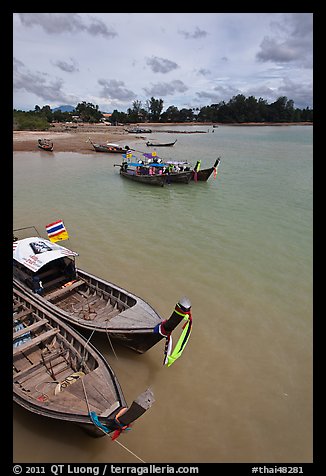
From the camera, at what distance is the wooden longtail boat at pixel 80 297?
7.85m

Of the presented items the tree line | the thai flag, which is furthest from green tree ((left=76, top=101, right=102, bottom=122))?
the thai flag

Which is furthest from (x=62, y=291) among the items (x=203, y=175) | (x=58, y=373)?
(x=203, y=175)

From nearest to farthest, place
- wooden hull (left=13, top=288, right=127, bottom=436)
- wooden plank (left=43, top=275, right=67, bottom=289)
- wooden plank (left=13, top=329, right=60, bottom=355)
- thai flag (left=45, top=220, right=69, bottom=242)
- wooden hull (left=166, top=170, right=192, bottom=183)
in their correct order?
wooden hull (left=13, top=288, right=127, bottom=436), wooden plank (left=13, top=329, right=60, bottom=355), wooden plank (left=43, top=275, right=67, bottom=289), thai flag (left=45, top=220, right=69, bottom=242), wooden hull (left=166, top=170, right=192, bottom=183)

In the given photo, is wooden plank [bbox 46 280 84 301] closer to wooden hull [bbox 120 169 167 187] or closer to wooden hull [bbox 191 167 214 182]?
wooden hull [bbox 120 169 167 187]

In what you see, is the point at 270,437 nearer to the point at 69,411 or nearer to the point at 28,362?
the point at 69,411

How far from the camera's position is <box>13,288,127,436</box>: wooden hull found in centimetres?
584

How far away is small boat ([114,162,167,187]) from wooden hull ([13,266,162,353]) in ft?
57.1

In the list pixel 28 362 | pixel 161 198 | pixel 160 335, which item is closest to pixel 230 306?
pixel 160 335

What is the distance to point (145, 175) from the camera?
27.1 meters

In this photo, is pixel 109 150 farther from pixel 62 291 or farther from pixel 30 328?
pixel 30 328

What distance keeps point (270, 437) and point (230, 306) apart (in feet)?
14.8

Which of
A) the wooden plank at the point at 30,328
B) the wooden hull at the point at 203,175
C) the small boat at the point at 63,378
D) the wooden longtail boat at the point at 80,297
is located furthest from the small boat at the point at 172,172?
the wooden plank at the point at 30,328

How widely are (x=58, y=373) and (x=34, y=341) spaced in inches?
42.6
